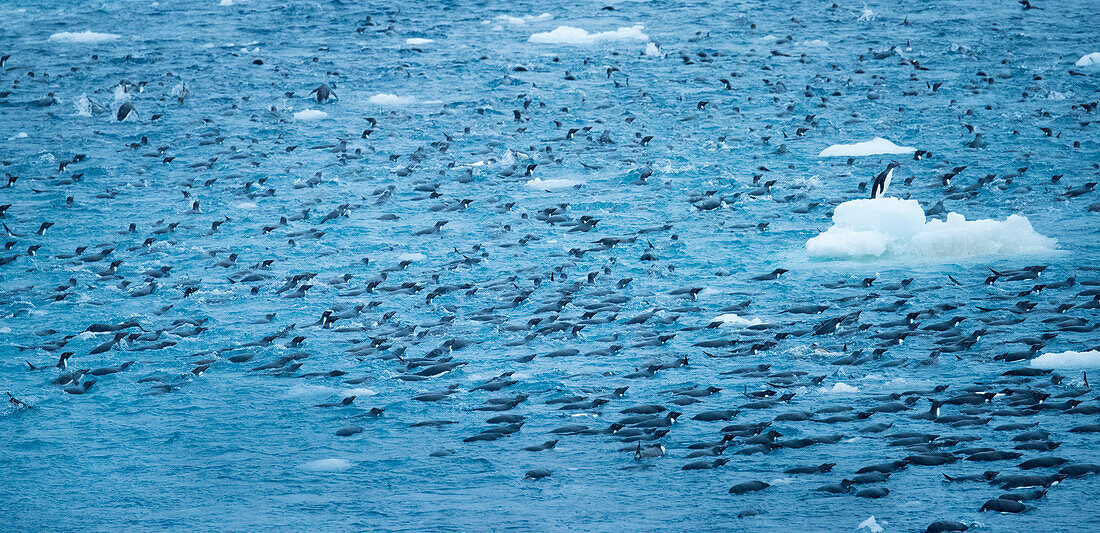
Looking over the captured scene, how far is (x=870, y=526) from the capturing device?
11852mm

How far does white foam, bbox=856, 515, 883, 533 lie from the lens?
11.8 metres

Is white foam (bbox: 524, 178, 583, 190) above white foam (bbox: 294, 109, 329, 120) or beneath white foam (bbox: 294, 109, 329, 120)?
beneath

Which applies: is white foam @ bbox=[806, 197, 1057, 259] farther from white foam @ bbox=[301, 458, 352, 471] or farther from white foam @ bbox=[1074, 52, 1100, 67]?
white foam @ bbox=[1074, 52, 1100, 67]

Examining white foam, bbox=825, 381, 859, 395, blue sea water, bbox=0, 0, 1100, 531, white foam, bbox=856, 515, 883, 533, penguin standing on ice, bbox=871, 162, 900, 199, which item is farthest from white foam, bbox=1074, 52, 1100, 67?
white foam, bbox=856, 515, 883, 533

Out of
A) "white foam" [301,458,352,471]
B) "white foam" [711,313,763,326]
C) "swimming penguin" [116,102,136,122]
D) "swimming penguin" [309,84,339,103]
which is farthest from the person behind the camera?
"swimming penguin" [309,84,339,103]

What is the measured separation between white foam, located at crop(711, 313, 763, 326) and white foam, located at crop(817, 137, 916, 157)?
30.6 feet

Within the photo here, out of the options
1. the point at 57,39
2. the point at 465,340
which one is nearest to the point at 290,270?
the point at 465,340

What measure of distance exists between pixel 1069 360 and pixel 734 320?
5.01 meters

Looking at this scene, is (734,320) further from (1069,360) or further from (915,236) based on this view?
(1069,360)

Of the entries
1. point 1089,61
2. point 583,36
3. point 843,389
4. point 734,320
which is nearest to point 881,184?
point 734,320

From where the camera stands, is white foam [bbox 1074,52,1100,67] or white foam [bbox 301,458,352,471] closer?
white foam [bbox 301,458,352,471]

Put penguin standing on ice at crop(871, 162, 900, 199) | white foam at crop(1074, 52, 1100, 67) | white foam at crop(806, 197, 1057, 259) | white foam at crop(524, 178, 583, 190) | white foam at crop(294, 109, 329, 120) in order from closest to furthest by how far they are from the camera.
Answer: white foam at crop(806, 197, 1057, 259), penguin standing on ice at crop(871, 162, 900, 199), white foam at crop(524, 178, 583, 190), white foam at crop(294, 109, 329, 120), white foam at crop(1074, 52, 1100, 67)

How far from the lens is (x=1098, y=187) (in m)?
23.3

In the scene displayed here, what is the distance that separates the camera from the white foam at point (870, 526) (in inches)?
465
